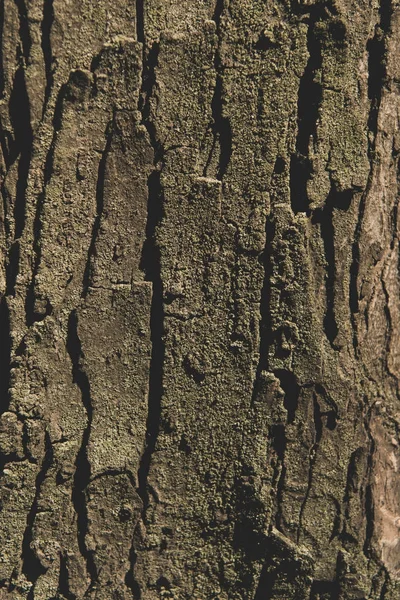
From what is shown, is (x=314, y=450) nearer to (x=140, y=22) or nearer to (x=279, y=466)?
(x=279, y=466)

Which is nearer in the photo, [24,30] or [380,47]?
[24,30]

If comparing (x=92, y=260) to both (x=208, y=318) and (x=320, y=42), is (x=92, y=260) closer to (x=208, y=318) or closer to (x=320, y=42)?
(x=208, y=318)

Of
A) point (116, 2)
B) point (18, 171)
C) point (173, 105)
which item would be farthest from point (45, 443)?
point (116, 2)

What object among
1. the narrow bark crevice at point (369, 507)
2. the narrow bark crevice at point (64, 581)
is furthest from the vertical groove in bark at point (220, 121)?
the narrow bark crevice at point (64, 581)

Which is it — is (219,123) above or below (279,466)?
above

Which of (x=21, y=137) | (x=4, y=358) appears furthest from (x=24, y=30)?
(x=4, y=358)

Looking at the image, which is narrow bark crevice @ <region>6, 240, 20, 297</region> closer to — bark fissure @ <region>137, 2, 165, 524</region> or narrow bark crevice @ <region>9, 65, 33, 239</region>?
narrow bark crevice @ <region>9, 65, 33, 239</region>
